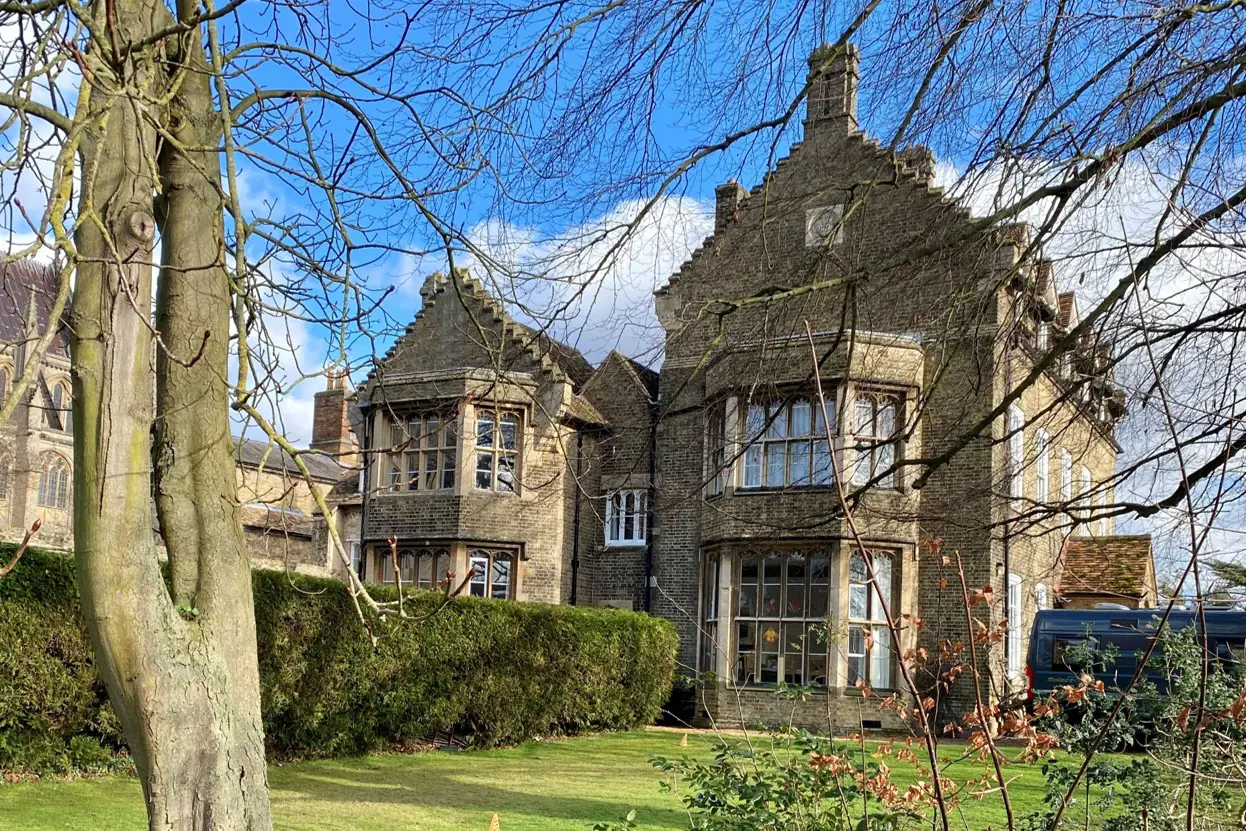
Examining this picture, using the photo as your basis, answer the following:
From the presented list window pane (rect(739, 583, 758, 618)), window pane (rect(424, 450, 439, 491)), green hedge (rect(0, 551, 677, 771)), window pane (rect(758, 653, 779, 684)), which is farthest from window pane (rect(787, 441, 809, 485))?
window pane (rect(424, 450, 439, 491))

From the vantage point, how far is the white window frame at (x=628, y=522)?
878 inches

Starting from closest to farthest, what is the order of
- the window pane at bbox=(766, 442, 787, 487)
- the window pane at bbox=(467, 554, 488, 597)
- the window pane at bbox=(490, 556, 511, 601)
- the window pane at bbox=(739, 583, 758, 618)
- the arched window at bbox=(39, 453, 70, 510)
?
the window pane at bbox=(766, 442, 787, 487), the window pane at bbox=(739, 583, 758, 618), the window pane at bbox=(467, 554, 488, 597), the window pane at bbox=(490, 556, 511, 601), the arched window at bbox=(39, 453, 70, 510)

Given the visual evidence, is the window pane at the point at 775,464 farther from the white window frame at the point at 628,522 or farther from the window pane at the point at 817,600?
the white window frame at the point at 628,522

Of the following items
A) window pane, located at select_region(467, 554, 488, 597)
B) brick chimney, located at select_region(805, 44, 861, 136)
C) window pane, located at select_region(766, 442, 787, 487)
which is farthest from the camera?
window pane, located at select_region(467, 554, 488, 597)

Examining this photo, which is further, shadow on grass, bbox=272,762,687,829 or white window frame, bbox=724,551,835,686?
white window frame, bbox=724,551,835,686

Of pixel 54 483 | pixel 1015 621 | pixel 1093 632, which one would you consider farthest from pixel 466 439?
pixel 54 483

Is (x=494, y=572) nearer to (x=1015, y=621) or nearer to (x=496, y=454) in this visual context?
(x=496, y=454)

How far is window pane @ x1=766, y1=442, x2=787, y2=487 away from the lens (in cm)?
1970

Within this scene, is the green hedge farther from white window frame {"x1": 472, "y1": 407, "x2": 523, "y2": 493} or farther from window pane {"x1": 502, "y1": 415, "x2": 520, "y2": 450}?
window pane {"x1": 502, "y1": 415, "x2": 520, "y2": 450}

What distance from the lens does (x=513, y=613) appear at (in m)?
16.6

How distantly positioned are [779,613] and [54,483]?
157ft

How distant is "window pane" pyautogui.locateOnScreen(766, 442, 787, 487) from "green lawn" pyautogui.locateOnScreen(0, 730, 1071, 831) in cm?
588

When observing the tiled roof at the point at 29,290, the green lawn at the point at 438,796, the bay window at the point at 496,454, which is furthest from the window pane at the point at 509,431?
the tiled roof at the point at 29,290

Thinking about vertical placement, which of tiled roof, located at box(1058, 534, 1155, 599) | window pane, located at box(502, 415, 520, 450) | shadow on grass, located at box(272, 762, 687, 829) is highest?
window pane, located at box(502, 415, 520, 450)
